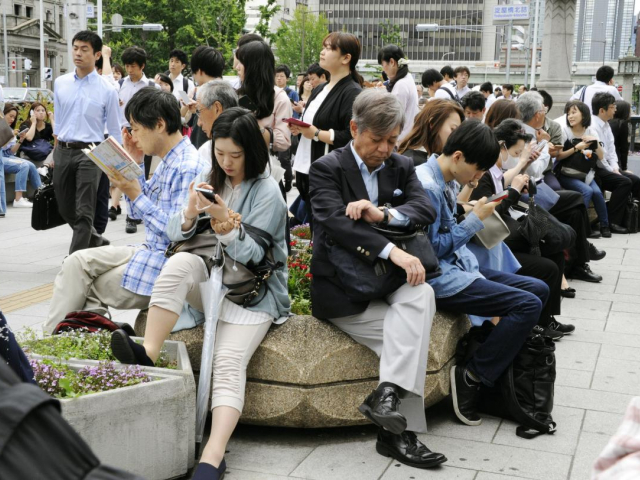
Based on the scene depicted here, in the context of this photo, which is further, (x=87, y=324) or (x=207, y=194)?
(x=87, y=324)

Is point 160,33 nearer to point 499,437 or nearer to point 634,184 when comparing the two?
point 634,184

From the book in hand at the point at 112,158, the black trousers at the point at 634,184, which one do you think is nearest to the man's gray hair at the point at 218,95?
the book in hand at the point at 112,158

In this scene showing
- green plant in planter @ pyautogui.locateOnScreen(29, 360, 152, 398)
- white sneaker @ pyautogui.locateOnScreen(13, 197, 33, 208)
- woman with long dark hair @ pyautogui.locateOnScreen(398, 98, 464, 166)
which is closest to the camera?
green plant in planter @ pyautogui.locateOnScreen(29, 360, 152, 398)

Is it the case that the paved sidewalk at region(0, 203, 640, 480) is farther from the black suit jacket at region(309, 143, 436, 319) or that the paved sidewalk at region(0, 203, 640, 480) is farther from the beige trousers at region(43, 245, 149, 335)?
the beige trousers at region(43, 245, 149, 335)

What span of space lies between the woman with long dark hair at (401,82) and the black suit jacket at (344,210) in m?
3.51

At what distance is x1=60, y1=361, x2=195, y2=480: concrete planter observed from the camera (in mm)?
3451

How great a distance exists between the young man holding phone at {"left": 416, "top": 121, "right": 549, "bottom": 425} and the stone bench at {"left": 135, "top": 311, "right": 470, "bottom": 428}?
559 mm

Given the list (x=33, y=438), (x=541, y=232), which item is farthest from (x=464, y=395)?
(x=33, y=438)

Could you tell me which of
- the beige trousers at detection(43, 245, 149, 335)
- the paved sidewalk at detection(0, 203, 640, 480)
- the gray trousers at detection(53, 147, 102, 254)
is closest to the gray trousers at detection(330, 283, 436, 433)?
the paved sidewalk at detection(0, 203, 640, 480)

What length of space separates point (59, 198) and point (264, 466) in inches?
185

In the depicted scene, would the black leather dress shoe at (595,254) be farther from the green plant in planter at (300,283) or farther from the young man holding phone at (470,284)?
the young man holding phone at (470,284)

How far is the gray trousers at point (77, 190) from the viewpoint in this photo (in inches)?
308

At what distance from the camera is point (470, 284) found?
4555 millimetres

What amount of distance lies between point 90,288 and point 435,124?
2197mm
